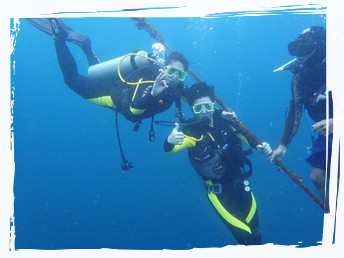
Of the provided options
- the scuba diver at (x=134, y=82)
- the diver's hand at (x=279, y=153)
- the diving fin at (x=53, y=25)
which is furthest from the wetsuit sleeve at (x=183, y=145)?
the diving fin at (x=53, y=25)

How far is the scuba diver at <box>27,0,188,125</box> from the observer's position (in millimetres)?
4871

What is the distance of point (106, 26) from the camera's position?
50812 millimetres

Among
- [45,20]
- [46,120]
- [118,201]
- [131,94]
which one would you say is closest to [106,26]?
[46,120]

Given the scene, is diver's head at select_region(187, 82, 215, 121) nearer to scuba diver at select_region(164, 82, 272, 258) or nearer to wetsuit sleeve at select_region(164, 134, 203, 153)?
scuba diver at select_region(164, 82, 272, 258)

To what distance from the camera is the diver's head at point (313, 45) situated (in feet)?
15.4

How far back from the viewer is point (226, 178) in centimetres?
506

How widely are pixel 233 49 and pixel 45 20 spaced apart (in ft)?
129

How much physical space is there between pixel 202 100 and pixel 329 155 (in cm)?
222

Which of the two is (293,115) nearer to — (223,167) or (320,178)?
(320,178)

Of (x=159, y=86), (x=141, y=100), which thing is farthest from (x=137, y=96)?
(x=159, y=86)

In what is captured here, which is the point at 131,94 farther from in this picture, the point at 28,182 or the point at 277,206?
the point at 28,182

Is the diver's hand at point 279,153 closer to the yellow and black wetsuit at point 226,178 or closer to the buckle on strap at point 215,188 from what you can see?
the yellow and black wetsuit at point 226,178

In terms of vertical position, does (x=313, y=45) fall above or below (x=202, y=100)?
below

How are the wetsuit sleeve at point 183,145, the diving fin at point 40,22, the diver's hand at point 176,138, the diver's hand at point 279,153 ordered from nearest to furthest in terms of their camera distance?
the diver's hand at point 176,138 → the wetsuit sleeve at point 183,145 → the diver's hand at point 279,153 → the diving fin at point 40,22
